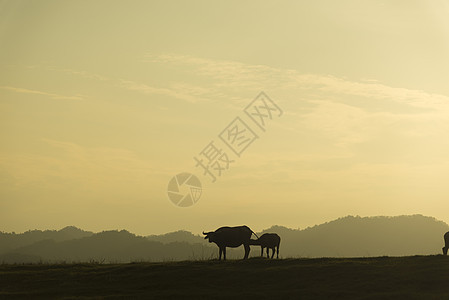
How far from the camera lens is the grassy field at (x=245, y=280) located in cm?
3753

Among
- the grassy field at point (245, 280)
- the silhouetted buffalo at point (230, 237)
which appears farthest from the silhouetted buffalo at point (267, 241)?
the grassy field at point (245, 280)

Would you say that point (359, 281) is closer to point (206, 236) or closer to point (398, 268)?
point (398, 268)

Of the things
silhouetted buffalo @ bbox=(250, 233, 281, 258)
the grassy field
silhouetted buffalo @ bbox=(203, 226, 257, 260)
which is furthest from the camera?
silhouetted buffalo @ bbox=(250, 233, 281, 258)

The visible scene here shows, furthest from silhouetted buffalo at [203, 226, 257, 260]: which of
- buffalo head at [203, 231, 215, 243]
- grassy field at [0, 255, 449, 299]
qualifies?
grassy field at [0, 255, 449, 299]

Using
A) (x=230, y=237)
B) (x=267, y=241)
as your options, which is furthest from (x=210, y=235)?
(x=267, y=241)

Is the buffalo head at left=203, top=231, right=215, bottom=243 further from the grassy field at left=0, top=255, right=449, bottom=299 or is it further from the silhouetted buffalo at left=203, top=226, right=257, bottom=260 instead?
the grassy field at left=0, top=255, right=449, bottom=299

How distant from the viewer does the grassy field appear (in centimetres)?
3753

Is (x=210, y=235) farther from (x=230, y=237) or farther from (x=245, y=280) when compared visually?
(x=245, y=280)

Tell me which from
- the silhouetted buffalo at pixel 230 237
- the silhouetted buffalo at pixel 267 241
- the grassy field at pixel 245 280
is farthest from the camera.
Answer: the silhouetted buffalo at pixel 267 241

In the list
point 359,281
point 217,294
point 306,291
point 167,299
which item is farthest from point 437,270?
point 167,299

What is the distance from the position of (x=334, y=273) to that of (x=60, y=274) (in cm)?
1761

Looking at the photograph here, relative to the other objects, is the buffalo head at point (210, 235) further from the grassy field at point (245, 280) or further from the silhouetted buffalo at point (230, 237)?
the grassy field at point (245, 280)

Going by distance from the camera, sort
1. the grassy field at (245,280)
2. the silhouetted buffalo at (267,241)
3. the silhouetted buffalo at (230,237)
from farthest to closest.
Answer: the silhouetted buffalo at (267,241) < the silhouetted buffalo at (230,237) < the grassy field at (245,280)

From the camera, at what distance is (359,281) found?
3975 centimetres
